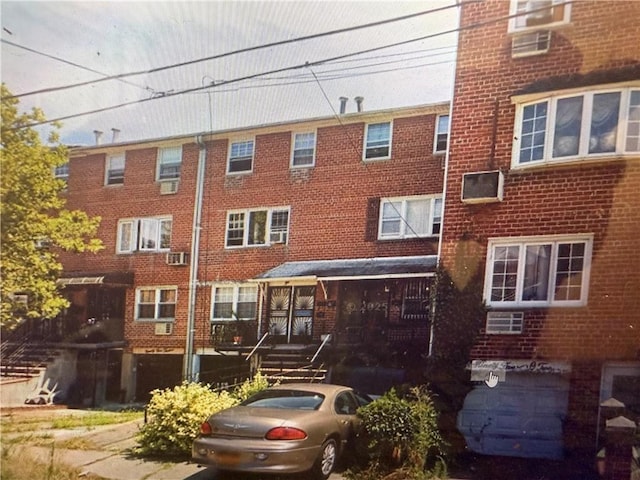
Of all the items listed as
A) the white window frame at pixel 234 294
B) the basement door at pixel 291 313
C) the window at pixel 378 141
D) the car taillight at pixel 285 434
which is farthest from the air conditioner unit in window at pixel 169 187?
the car taillight at pixel 285 434

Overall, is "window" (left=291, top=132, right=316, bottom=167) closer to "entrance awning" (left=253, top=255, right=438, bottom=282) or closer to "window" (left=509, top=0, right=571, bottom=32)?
"entrance awning" (left=253, top=255, right=438, bottom=282)

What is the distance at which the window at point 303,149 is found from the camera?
3.29m

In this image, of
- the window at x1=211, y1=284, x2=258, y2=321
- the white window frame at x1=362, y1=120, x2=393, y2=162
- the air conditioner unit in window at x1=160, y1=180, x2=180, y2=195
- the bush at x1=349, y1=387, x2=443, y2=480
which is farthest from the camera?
the air conditioner unit in window at x1=160, y1=180, x2=180, y2=195

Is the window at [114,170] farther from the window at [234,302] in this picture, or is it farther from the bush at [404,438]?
the bush at [404,438]

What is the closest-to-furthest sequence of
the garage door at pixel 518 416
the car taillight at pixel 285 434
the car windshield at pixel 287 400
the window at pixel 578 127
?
1. the window at pixel 578 127
2. the garage door at pixel 518 416
3. the car taillight at pixel 285 434
4. the car windshield at pixel 287 400

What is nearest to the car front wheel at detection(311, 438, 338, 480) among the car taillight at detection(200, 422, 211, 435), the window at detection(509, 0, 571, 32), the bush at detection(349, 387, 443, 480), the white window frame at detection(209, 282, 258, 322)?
the bush at detection(349, 387, 443, 480)

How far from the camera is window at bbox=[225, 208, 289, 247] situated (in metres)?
3.30

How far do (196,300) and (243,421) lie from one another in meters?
0.89

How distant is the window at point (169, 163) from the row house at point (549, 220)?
186cm

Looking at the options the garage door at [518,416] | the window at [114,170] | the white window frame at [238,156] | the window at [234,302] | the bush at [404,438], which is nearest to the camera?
the garage door at [518,416]

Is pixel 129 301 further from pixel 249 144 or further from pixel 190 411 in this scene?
pixel 249 144

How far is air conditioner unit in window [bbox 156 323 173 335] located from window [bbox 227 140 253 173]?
112 centimetres

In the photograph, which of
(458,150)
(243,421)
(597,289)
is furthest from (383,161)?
(243,421)

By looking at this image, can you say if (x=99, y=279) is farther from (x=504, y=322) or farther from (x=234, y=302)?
(x=504, y=322)
